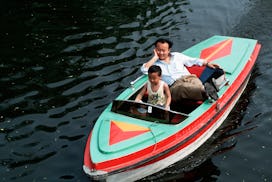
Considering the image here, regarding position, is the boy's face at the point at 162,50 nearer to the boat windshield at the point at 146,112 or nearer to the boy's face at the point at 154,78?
→ the boy's face at the point at 154,78

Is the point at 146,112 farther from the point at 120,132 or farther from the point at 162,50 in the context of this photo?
the point at 162,50

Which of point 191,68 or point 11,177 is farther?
point 191,68

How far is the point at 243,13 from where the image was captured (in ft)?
58.8

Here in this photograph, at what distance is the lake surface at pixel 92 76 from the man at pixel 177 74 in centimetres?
156

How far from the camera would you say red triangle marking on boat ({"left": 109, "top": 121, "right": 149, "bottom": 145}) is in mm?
9176

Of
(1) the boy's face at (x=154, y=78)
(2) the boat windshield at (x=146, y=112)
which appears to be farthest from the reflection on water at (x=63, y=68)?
(1) the boy's face at (x=154, y=78)

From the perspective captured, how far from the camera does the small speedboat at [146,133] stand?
880 centimetres

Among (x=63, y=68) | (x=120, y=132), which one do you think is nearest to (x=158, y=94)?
(x=120, y=132)

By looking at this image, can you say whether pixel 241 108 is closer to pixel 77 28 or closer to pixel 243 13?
pixel 243 13

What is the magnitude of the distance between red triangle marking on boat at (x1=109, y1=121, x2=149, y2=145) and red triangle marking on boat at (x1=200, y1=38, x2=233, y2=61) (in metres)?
4.44

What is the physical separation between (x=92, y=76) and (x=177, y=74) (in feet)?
12.8

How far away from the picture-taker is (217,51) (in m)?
13.1

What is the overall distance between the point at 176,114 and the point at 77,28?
859 centimetres

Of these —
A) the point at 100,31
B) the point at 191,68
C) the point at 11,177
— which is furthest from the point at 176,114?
the point at 100,31
